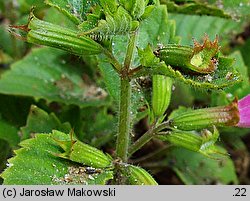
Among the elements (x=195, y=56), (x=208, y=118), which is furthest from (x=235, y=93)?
(x=195, y=56)

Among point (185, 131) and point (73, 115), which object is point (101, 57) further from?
point (73, 115)

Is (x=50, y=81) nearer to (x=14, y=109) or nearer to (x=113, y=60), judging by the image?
(x=14, y=109)

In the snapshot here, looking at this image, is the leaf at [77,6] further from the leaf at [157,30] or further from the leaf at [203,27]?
the leaf at [203,27]

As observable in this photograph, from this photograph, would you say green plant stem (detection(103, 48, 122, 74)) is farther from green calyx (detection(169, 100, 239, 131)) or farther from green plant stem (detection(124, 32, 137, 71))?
green calyx (detection(169, 100, 239, 131))

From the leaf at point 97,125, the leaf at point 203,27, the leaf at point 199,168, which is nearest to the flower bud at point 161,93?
the leaf at point 97,125

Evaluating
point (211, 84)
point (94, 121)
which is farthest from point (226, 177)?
point (211, 84)

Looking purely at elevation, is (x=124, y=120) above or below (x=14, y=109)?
below
